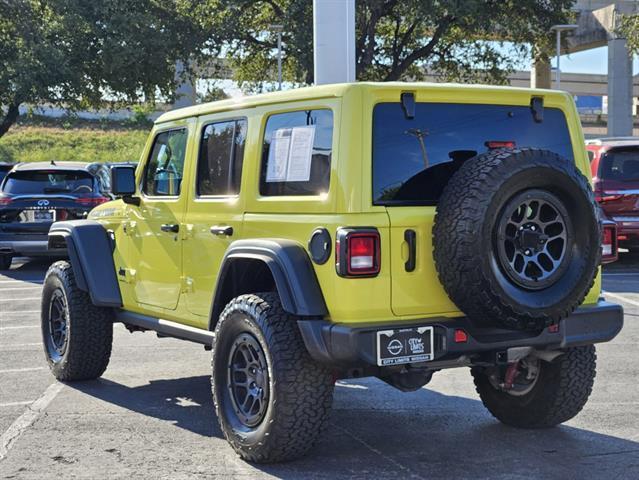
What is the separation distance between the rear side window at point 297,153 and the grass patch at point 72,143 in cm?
4573

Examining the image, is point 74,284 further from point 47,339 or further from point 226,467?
point 226,467

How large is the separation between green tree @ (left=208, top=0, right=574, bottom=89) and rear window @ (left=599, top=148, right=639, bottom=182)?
580 inches

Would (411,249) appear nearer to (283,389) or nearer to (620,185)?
(283,389)

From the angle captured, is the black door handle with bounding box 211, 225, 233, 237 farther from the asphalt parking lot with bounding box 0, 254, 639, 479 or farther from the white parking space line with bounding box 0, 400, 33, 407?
the white parking space line with bounding box 0, 400, 33, 407

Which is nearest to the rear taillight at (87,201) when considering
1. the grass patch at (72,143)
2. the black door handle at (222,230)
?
the black door handle at (222,230)

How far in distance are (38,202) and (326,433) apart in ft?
Result: 31.4

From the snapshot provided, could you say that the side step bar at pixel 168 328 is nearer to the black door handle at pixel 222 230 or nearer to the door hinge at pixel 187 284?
the door hinge at pixel 187 284

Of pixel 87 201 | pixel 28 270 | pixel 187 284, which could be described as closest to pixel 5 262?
pixel 28 270

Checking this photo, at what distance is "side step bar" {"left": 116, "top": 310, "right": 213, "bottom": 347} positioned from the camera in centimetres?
572

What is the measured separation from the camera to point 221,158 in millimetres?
5703

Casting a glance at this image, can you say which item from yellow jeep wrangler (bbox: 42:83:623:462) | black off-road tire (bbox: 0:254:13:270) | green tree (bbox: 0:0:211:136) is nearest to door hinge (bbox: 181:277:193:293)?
yellow jeep wrangler (bbox: 42:83:623:462)

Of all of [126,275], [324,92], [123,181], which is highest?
[324,92]

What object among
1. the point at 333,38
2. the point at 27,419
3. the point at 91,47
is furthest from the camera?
the point at 91,47

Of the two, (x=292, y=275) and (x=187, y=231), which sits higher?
(x=187, y=231)
